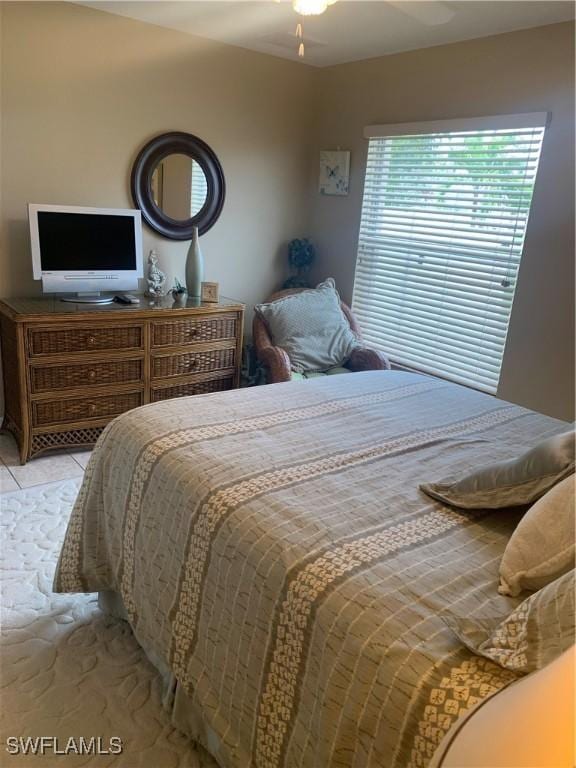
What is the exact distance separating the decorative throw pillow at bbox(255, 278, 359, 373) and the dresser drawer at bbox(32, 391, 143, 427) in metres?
0.93

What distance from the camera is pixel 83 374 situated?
10.2 feet

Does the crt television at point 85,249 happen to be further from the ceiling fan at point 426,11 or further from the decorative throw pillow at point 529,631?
the decorative throw pillow at point 529,631

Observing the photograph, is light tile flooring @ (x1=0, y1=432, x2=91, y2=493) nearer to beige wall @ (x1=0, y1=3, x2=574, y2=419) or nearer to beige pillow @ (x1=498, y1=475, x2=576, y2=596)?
beige wall @ (x1=0, y1=3, x2=574, y2=419)

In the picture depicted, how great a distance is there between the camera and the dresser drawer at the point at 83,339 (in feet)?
9.55

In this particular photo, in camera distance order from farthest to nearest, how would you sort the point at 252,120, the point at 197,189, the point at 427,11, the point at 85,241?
the point at 252,120 → the point at 197,189 → the point at 85,241 → the point at 427,11

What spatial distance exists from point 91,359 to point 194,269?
890 millimetres

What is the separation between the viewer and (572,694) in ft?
2.67

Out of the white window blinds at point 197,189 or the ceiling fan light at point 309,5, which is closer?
the ceiling fan light at point 309,5

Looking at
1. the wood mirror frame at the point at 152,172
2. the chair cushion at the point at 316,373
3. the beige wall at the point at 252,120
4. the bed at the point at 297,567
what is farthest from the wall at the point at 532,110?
the wood mirror frame at the point at 152,172

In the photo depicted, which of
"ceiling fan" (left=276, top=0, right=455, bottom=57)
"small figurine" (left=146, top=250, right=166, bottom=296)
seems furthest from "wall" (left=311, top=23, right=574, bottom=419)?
"small figurine" (left=146, top=250, right=166, bottom=296)

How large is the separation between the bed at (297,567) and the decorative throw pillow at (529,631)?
0.03m

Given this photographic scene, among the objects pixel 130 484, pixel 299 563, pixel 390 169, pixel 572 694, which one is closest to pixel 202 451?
pixel 130 484

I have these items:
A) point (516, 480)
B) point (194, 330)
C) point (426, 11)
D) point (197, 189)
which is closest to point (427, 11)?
point (426, 11)

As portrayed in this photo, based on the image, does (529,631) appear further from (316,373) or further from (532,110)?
(532,110)
